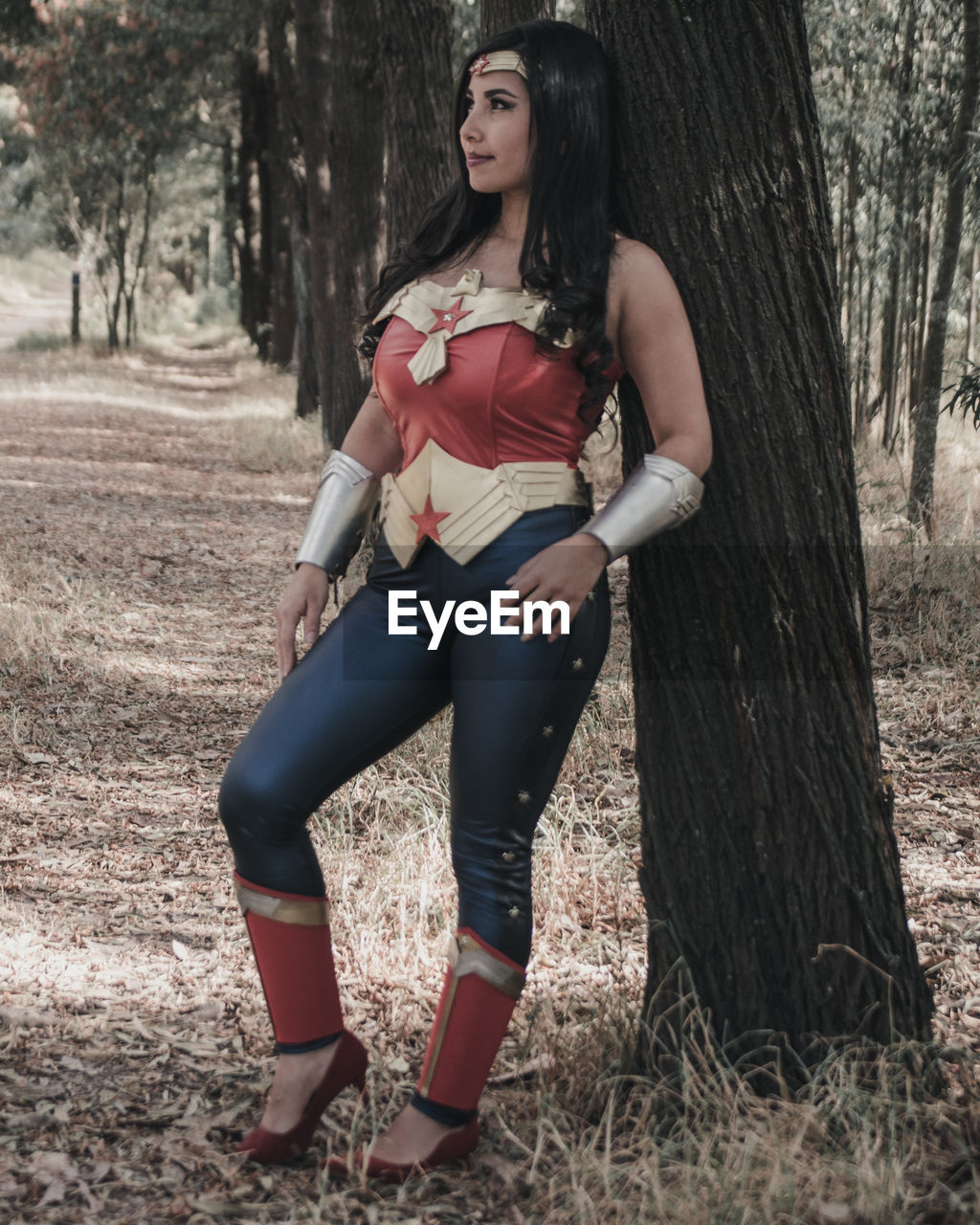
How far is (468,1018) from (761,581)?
0.99 m

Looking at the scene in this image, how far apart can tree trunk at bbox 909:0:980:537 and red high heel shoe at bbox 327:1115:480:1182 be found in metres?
6.52

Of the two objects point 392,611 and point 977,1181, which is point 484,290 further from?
point 977,1181

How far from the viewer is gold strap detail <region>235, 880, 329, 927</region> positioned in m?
2.55

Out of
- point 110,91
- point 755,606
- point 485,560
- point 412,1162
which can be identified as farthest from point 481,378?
point 110,91

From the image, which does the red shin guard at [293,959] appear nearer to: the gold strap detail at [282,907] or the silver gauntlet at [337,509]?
the gold strap detail at [282,907]

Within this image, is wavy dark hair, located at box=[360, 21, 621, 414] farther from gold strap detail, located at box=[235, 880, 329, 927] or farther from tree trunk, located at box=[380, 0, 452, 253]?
tree trunk, located at box=[380, 0, 452, 253]

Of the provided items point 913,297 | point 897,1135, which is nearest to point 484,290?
point 897,1135

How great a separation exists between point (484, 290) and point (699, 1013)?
4.74 ft

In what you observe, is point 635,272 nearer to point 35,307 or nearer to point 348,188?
point 348,188

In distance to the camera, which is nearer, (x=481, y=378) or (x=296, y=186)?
(x=481, y=378)

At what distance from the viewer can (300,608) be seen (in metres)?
2.73

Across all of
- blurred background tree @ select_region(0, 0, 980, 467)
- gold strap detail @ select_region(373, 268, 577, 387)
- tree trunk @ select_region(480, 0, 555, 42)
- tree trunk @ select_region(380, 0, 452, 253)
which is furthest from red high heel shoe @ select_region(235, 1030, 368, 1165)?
tree trunk @ select_region(380, 0, 452, 253)

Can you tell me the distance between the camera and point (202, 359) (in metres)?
33.6

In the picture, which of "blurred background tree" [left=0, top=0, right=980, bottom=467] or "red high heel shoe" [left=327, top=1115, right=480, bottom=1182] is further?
"blurred background tree" [left=0, top=0, right=980, bottom=467]
